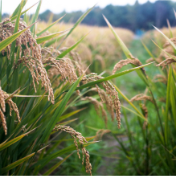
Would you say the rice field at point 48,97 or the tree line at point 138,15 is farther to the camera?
the tree line at point 138,15

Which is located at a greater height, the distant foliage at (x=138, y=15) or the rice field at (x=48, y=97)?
the distant foliage at (x=138, y=15)

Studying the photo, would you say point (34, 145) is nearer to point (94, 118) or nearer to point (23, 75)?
point (23, 75)

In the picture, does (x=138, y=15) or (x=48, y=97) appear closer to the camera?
(x=48, y=97)

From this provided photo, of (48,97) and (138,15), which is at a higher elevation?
(138,15)

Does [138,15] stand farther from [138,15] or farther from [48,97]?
[48,97]

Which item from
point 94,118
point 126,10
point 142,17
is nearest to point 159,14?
point 142,17

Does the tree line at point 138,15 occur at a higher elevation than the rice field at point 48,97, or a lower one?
higher

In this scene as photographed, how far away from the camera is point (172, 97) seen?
117 cm

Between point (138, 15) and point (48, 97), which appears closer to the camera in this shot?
point (48, 97)

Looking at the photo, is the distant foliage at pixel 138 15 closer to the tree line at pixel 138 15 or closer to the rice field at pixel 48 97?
the tree line at pixel 138 15

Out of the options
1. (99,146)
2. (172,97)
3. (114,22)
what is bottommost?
(99,146)

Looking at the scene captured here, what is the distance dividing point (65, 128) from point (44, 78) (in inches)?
10.9

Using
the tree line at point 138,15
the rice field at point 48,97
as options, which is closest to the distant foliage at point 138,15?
the tree line at point 138,15

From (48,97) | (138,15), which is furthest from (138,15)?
(48,97)
